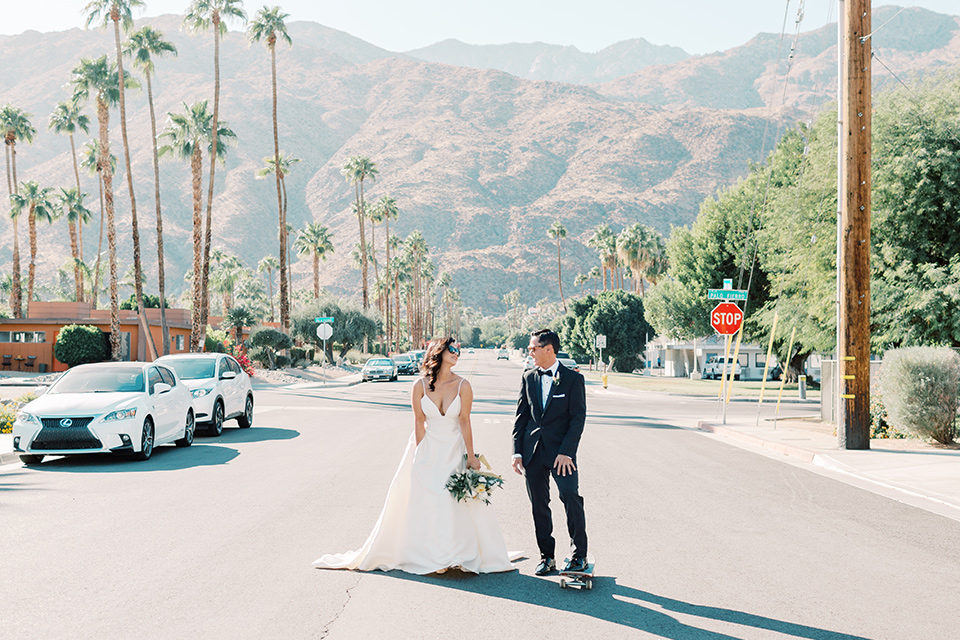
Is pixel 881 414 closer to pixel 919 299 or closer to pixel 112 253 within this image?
pixel 919 299

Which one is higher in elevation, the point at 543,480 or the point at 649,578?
the point at 543,480

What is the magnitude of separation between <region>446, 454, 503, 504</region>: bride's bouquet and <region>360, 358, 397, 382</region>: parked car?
149 ft

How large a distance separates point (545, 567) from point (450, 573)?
2.50 feet

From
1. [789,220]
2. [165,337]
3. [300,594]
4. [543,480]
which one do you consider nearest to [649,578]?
[543,480]

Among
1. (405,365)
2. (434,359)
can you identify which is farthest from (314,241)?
(434,359)

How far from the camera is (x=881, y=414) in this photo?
58.1 ft

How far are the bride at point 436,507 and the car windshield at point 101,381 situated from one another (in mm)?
8839

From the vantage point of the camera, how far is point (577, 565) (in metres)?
6.32

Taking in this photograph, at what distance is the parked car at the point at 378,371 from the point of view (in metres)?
51.7

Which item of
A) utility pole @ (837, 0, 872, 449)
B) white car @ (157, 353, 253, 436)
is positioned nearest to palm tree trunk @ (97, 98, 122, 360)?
white car @ (157, 353, 253, 436)

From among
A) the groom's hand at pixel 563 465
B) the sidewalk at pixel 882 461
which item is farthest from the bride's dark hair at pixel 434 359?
the sidewalk at pixel 882 461

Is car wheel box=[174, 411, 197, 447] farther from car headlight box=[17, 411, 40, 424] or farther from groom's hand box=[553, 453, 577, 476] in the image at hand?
groom's hand box=[553, 453, 577, 476]

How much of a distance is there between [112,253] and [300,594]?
43.8 m

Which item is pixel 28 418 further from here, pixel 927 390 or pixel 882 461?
pixel 927 390
